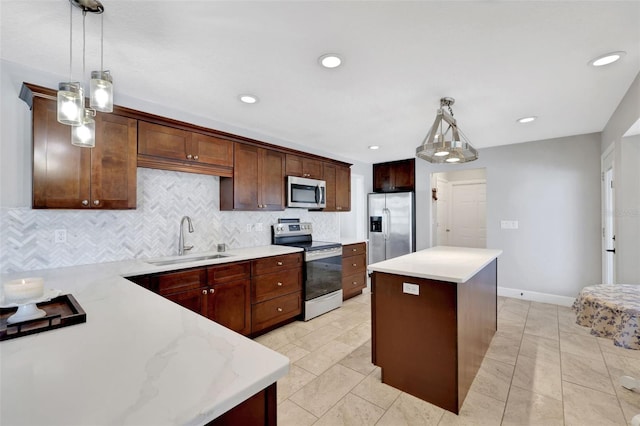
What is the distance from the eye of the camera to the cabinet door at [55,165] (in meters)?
1.98

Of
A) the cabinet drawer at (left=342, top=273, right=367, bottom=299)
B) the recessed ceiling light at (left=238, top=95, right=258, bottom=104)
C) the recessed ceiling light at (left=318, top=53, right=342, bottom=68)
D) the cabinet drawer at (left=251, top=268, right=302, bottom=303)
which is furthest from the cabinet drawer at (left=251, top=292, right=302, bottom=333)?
the recessed ceiling light at (left=318, top=53, right=342, bottom=68)

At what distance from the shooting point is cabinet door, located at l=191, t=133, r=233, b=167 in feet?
9.37

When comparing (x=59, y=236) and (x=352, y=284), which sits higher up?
(x=59, y=236)

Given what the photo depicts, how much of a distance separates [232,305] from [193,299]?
41cm

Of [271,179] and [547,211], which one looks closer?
[271,179]

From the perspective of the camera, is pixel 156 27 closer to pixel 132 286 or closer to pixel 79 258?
pixel 132 286

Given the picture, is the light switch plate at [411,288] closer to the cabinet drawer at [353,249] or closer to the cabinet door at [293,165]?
the cabinet drawer at [353,249]

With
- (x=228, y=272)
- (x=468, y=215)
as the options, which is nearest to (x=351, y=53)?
(x=228, y=272)

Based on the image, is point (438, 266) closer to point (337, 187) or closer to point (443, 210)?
point (337, 187)

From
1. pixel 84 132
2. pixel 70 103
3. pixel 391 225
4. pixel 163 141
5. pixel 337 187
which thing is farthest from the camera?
pixel 391 225

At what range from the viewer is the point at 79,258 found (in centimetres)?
235

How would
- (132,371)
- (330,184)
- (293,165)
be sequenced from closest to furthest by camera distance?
(132,371)
(293,165)
(330,184)

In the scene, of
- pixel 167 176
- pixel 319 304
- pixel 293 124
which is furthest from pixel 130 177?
pixel 319 304

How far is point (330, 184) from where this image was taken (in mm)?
4492
